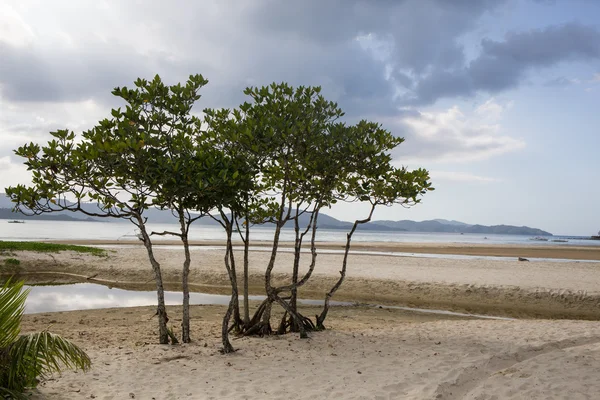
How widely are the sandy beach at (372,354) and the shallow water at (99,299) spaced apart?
3.87ft

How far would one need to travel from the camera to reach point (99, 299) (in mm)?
18422

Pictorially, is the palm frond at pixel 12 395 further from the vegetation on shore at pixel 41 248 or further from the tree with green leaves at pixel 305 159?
the vegetation on shore at pixel 41 248

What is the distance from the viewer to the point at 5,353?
19.6ft

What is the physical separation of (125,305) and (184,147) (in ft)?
32.1

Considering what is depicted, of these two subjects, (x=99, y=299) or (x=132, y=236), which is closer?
(x=99, y=299)

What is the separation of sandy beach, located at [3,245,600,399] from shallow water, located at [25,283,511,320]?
3.87 ft

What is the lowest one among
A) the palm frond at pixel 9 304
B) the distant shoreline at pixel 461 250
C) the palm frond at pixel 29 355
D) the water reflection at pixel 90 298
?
the water reflection at pixel 90 298

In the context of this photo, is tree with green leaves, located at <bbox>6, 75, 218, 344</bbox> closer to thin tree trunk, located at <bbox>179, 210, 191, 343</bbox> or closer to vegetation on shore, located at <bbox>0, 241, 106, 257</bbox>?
thin tree trunk, located at <bbox>179, 210, 191, 343</bbox>

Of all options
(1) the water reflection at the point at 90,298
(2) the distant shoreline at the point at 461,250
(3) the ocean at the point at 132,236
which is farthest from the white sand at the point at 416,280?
(3) the ocean at the point at 132,236

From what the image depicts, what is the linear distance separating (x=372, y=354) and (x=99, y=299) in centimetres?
1322

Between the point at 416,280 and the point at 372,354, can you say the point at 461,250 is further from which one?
the point at 372,354

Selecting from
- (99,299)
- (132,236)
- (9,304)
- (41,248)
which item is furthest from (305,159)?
(132,236)

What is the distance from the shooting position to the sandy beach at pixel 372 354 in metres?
7.30

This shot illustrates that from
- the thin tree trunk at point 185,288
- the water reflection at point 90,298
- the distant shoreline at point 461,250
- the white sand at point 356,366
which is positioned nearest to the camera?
the white sand at point 356,366
